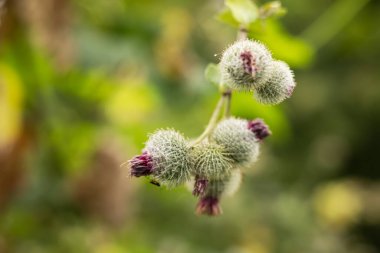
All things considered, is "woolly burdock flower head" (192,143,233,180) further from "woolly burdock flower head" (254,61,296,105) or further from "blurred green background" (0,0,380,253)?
"blurred green background" (0,0,380,253)

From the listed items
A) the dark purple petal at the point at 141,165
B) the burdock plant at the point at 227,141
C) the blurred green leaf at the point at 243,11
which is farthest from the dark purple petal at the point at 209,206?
the blurred green leaf at the point at 243,11

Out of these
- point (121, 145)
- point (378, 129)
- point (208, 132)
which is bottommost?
point (208, 132)

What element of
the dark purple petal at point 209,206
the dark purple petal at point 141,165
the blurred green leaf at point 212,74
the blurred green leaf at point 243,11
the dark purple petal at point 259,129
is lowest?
the dark purple petal at point 141,165

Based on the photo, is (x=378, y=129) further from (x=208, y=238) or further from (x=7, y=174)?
(x=7, y=174)

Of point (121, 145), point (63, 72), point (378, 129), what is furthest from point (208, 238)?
point (378, 129)

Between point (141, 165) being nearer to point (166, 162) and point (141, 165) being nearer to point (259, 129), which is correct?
point (166, 162)

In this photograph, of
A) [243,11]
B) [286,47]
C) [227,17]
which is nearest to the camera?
[243,11]

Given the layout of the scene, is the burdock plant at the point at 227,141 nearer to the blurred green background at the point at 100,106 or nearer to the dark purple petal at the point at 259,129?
the dark purple petal at the point at 259,129

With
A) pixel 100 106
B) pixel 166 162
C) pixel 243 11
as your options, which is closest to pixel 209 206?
pixel 166 162
